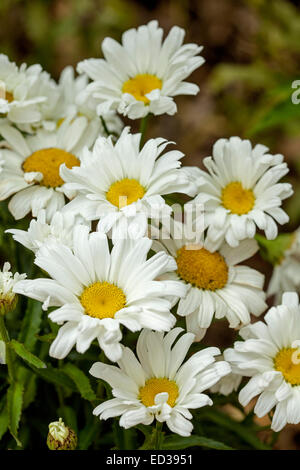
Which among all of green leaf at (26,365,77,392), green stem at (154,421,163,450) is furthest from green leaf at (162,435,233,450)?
green leaf at (26,365,77,392)

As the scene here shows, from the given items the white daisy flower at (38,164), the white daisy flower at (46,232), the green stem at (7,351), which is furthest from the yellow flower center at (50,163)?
the green stem at (7,351)

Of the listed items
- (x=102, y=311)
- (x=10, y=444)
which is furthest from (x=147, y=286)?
(x=10, y=444)

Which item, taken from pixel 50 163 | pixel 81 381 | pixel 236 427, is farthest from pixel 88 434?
pixel 50 163

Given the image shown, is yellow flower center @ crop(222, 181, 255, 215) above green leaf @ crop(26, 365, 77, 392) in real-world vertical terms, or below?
above

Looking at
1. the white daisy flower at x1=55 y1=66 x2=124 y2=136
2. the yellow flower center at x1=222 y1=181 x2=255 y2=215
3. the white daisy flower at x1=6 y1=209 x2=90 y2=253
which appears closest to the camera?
the white daisy flower at x1=6 y1=209 x2=90 y2=253

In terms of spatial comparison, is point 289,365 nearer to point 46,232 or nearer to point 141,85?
point 46,232

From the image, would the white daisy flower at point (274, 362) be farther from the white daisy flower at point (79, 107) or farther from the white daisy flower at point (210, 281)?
the white daisy flower at point (79, 107)

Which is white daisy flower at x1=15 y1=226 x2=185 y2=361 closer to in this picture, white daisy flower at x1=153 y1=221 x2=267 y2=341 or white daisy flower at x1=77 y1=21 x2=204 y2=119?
white daisy flower at x1=153 y1=221 x2=267 y2=341
